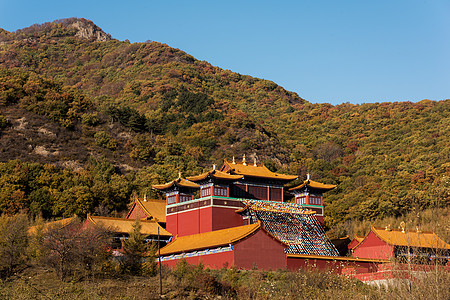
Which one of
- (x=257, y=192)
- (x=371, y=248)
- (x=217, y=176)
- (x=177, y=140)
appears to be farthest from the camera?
(x=177, y=140)

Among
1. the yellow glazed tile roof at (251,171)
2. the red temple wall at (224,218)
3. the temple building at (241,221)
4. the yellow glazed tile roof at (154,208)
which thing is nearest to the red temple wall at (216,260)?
the temple building at (241,221)

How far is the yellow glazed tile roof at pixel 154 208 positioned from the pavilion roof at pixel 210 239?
18.8ft

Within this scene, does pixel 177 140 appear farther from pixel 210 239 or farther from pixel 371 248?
pixel 210 239

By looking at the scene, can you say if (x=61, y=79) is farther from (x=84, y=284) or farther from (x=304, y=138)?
(x=84, y=284)

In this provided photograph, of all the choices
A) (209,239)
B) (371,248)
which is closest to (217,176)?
(209,239)

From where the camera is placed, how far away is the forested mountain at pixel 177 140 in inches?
2456

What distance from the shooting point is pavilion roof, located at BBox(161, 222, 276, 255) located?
35562 mm

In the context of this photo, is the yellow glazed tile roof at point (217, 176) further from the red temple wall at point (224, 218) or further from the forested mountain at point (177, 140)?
the forested mountain at point (177, 140)

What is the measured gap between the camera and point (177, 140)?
293 ft

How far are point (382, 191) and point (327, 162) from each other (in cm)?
2150

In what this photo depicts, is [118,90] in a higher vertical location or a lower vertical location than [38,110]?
higher

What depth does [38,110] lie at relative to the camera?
8200 centimetres

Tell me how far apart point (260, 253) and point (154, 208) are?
15390 mm

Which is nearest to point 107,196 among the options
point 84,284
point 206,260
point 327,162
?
point 206,260
